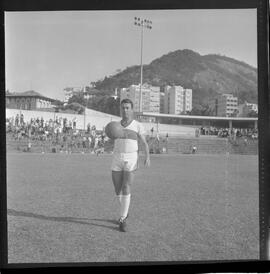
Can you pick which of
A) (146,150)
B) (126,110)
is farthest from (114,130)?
(146,150)

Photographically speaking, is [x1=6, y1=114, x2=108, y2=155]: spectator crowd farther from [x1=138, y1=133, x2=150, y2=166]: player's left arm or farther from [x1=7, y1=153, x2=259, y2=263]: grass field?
[x1=138, y1=133, x2=150, y2=166]: player's left arm

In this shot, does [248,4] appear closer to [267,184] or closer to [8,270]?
[267,184]

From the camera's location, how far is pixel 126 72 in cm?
286

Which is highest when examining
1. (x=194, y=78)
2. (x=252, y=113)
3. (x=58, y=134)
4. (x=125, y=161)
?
(x=194, y=78)

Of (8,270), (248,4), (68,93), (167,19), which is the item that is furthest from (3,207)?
(248,4)

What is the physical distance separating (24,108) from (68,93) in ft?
1.07

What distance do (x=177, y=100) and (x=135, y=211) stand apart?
0.86 meters

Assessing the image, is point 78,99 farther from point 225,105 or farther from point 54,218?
point 225,105

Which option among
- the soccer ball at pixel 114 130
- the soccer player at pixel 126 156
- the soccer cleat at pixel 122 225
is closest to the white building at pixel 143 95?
the soccer player at pixel 126 156

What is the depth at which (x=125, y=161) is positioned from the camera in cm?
290

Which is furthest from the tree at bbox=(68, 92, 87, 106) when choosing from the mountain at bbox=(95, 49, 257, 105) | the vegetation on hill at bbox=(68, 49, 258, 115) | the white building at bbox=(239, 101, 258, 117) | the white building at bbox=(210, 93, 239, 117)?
the white building at bbox=(239, 101, 258, 117)

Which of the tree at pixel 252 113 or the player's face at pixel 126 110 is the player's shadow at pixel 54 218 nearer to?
the player's face at pixel 126 110

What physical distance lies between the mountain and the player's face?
14cm

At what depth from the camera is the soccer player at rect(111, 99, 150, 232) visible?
2891 millimetres
